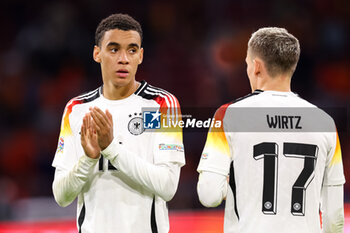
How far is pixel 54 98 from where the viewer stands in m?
9.45

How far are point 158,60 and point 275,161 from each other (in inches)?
289

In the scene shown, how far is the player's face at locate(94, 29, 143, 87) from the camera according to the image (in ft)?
12.0

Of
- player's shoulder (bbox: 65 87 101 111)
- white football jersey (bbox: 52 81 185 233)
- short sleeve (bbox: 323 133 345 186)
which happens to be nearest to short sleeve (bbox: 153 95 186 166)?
white football jersey (bbox: 52 81 185 233)

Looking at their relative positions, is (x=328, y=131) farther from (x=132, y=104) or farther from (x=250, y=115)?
(x=132, y=104)

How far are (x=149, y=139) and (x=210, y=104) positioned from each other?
5.93 metres

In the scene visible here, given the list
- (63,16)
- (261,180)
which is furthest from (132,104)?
(63,16)

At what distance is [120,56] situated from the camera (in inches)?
144

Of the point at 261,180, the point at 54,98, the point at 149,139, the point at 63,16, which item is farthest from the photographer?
the point at 63,16

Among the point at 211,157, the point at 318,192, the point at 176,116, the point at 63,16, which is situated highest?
the point at 63,16

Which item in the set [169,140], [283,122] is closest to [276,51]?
[283,122]

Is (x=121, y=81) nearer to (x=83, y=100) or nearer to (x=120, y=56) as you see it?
(x=120, y=56)

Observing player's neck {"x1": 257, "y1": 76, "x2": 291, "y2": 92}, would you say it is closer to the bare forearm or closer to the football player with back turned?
the football player with back turned

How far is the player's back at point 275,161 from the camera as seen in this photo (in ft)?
9.84

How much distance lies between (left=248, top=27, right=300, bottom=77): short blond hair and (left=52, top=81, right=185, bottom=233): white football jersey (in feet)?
2.55
